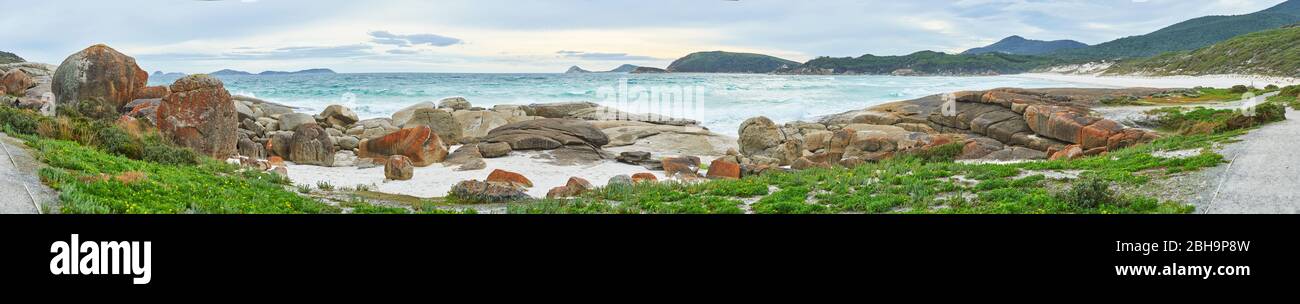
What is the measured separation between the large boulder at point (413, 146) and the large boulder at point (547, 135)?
3452mm

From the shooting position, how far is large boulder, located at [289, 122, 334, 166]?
26.2 m

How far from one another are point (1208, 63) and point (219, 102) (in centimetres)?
8977

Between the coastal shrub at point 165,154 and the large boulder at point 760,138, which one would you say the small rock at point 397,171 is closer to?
the coastal shrub at point 165,154

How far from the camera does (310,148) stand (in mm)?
26234

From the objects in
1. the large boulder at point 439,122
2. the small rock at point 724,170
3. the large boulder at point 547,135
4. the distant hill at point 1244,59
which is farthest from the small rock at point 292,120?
the distant hill at point 1244,59

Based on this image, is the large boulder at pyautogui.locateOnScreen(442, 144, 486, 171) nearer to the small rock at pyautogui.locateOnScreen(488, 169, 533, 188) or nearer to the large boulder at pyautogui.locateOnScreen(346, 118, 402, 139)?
the small rock at pyautogui.locateOnScreen(488, 169, 533, 188)

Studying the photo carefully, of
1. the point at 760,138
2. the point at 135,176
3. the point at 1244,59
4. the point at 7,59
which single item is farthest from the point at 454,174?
the point at 1244,59

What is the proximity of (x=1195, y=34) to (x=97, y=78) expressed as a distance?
484 feet

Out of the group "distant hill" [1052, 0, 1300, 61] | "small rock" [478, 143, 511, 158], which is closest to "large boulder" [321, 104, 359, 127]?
"small rock" [478, 143, 511, 158]

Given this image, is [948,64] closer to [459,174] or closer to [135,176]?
[459,174]

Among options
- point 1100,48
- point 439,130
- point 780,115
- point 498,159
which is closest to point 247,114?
point 439,130

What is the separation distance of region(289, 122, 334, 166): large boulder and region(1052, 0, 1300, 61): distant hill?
126098mm
